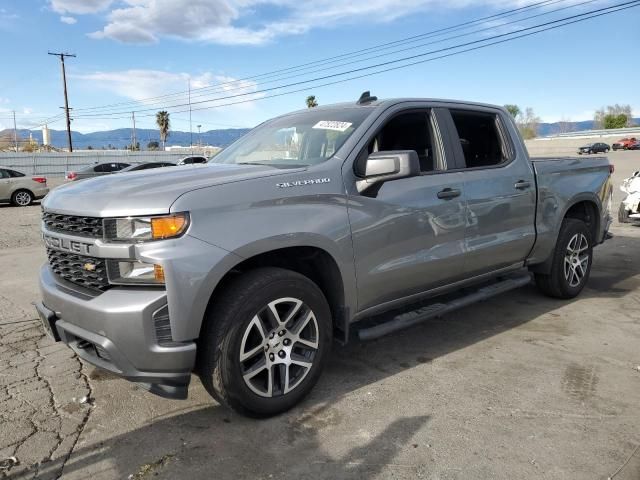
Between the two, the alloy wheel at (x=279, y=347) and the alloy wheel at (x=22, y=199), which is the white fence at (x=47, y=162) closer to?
the alloy wheel at (x=22, y=199)

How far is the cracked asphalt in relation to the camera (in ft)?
8.80

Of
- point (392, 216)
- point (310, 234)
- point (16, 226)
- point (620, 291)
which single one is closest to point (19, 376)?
point (310, 234)

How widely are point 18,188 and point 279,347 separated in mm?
18225

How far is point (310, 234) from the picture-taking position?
124 inches

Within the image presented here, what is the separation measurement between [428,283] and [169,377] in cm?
202

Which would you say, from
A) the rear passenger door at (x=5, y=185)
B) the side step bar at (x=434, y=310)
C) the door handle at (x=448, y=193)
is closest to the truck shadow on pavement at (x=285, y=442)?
the side step bar at (x=434, y=310)

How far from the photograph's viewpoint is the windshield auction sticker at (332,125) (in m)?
3.77

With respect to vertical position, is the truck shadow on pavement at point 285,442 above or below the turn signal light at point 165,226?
below

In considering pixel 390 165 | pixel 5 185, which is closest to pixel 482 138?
pixel 390 165

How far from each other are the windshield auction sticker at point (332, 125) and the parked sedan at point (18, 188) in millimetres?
17340

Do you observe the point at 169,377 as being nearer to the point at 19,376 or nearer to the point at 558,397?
the point at 19,376

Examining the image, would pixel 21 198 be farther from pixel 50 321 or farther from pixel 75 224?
pixel 75 224

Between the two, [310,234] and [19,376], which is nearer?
[310,234]

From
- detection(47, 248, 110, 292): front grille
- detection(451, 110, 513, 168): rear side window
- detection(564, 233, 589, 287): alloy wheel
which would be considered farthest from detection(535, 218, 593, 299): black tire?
detection(47, 248, 110, 292): front grille
